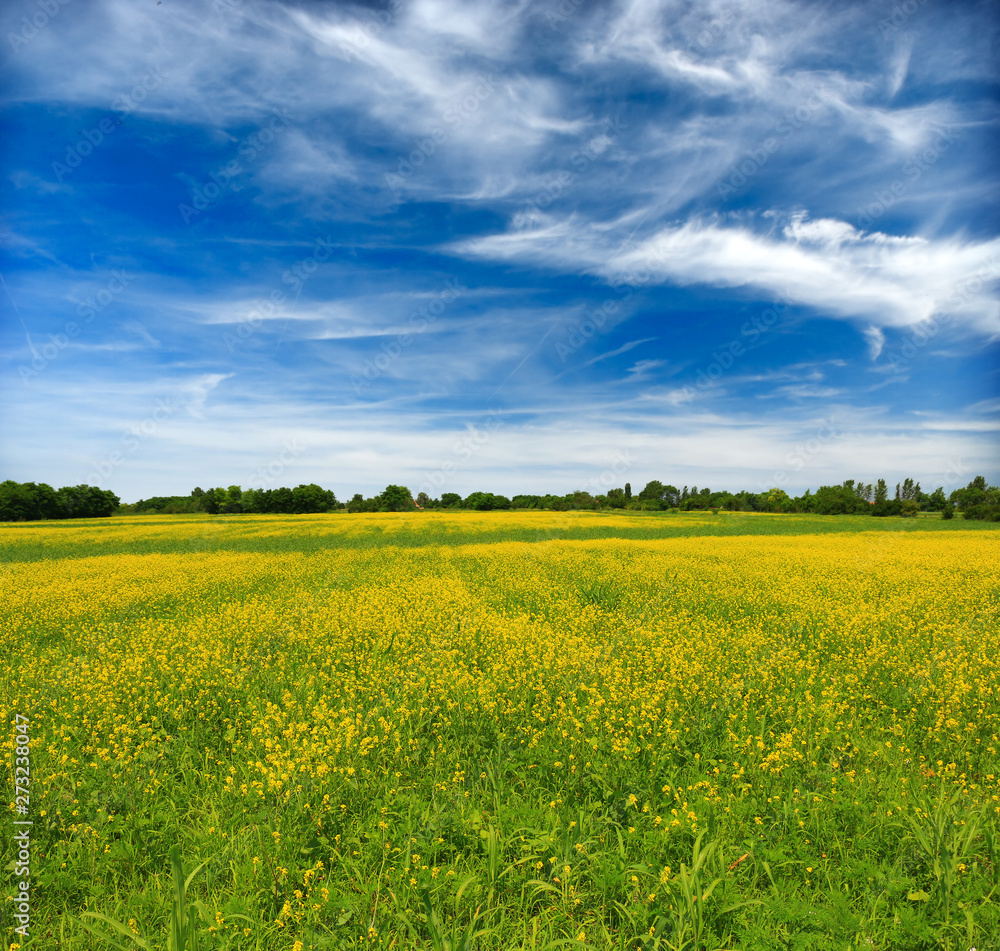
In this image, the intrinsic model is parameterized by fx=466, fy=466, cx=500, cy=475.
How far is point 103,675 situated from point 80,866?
12.2ft

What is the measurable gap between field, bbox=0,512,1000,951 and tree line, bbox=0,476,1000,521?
69895 mm

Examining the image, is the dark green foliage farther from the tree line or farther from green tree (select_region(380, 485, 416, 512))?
green tree (select_region(380, 485, 416, 512))

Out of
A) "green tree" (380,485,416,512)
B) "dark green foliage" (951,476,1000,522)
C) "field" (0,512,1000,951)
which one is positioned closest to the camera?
"field" (0,512,1000,951)

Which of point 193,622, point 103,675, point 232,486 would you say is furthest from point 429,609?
point 232,486

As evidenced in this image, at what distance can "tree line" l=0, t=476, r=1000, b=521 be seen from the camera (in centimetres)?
6391

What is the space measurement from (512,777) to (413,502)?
273 feet

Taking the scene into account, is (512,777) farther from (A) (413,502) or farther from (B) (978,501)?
(B) (978,501)

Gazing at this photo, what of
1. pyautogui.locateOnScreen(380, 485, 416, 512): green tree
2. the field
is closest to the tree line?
pyautogui.locateOnScreen(380, 485, 416, 512): green tree

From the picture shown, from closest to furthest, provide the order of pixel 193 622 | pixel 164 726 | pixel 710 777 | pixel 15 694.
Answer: pixel 710 777 < pixel 164 726 < pixel 15 694 < pixel 193 622

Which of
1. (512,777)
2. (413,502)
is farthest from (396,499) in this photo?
(512,777)

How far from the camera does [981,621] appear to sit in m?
9.05

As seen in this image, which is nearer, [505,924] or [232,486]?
[505,924]

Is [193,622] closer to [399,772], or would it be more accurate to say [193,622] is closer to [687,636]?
[399,772]

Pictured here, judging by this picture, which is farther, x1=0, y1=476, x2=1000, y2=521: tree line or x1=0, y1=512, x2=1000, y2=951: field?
x1=0, y1=476, x2=1000, y2=521: tree line
